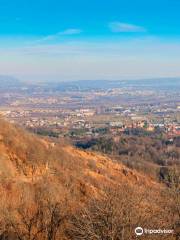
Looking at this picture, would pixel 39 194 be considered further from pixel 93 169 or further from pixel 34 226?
pixel 93 169

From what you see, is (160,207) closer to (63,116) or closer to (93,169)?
(93,169)

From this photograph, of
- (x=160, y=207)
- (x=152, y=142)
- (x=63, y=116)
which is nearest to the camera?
→ (x=160, y=207)

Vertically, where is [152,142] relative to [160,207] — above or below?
below

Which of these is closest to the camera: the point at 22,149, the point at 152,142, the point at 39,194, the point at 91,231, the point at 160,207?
the point at 91,231

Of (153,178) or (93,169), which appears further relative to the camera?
(153,178)

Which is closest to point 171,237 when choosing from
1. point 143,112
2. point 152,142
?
point 152,142

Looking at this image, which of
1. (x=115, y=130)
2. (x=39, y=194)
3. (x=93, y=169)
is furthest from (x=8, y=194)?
(x=115, y=130)

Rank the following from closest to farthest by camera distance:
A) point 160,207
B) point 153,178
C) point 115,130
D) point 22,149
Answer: point 160,207 → point 22,149 → point 153,178 → point 115,130

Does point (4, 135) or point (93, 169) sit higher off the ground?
point (4, 135)

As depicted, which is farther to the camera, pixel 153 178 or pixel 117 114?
pixel 117 114
